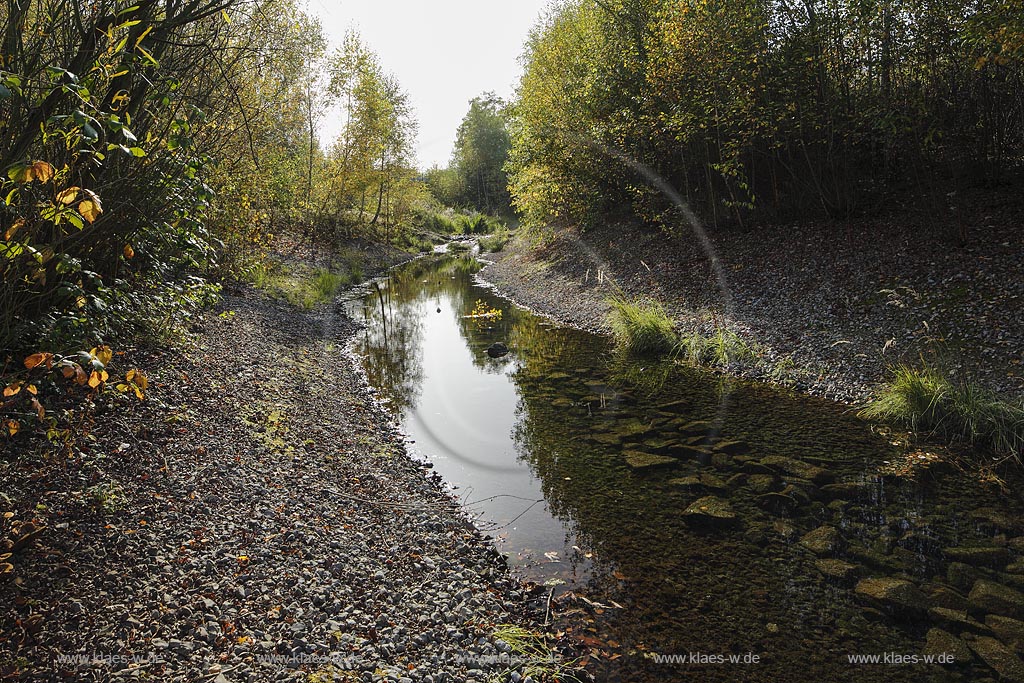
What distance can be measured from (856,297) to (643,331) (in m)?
4.78

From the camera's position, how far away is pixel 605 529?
21.7ft

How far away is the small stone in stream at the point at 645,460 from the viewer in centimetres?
812

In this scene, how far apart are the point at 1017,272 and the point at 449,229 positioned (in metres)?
54.4

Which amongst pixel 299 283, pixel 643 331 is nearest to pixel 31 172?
pixel 643 331

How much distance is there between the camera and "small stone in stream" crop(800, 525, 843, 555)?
19.3 feet

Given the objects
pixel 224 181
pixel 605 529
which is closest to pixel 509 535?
pixel 605 529

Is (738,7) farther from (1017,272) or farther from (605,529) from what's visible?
(605,529)

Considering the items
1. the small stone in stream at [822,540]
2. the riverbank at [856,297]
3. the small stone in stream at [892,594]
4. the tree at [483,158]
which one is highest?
the tree at [483,158]

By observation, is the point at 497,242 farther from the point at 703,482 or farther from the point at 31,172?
the point at 31,172

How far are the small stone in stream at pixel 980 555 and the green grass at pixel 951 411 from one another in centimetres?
252

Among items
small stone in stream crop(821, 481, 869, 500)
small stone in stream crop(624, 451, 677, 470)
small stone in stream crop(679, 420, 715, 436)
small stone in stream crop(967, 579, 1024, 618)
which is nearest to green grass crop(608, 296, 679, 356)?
small stone in stream crop(679, 420, 715, 436)

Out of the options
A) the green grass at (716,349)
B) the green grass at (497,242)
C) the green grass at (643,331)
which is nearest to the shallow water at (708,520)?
the green grass at (716,349)

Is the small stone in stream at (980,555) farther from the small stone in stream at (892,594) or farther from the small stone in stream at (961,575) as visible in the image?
the small stone in stream at (892,594)

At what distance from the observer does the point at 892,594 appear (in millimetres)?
5117
